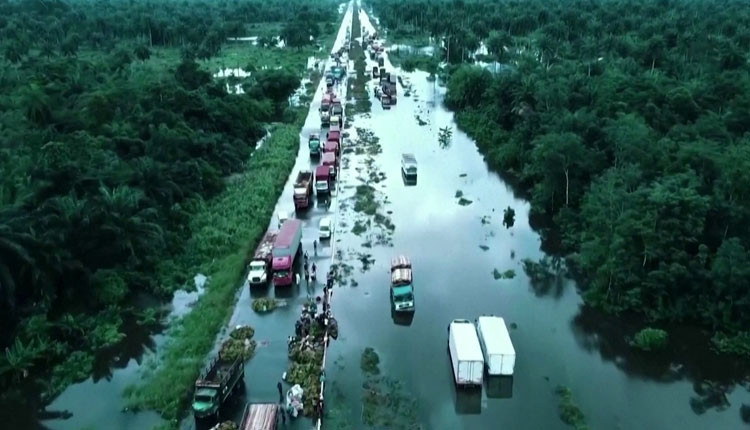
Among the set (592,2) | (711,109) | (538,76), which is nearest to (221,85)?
(538,76)

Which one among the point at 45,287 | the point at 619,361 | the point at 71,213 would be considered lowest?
the point at 619,361

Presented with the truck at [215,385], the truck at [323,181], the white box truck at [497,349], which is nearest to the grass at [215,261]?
the truck at [215,385]

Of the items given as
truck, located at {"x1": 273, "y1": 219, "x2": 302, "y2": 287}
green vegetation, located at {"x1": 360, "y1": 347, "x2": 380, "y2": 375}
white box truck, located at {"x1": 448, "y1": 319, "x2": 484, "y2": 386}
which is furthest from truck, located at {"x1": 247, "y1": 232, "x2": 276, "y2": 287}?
white box truck, located at {"x1": 448, "y1": 319, "x2": 484, "y2": 386}

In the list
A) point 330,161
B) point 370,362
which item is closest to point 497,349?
point 370,362

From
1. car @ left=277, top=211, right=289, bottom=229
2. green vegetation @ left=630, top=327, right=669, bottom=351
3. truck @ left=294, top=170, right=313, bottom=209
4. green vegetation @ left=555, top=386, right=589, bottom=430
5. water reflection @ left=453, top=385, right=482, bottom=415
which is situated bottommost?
water reflection @ left=453, top=385, right=482, bottom=415

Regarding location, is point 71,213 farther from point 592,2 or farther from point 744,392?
point 592,2

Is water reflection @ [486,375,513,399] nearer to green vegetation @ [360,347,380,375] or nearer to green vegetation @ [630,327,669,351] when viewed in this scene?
green vegetation @ [360,347,380,375]
